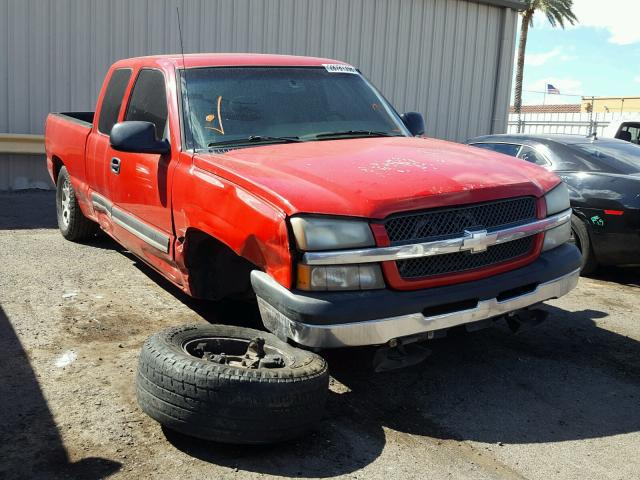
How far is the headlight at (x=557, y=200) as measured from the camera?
416cm

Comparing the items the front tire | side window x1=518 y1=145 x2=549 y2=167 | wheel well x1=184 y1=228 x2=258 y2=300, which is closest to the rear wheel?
side window x1=518 y1=145 x2=549 y2=167

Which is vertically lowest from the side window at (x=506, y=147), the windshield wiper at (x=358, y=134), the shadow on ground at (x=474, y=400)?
the shadow on ground at (x=474, y=400)

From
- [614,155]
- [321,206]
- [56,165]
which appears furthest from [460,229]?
[56,165]

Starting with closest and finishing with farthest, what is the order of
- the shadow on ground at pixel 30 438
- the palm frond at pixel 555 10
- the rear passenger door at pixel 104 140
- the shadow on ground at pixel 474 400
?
the shadow on ground at pixel 30 438 < the shadow on ground at pixel 474 400 < the rear passenger door at pixel 104 140 < the palm frond at pixel 555 10

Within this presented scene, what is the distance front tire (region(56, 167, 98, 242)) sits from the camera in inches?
289

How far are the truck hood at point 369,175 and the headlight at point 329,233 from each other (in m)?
0.05

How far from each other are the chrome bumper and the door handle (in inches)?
92.5

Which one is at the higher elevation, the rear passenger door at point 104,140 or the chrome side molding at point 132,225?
the rear passenger door at point 104,140

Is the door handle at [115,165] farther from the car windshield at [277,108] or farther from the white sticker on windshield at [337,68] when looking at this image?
the white sticker on windshield at [337,68]

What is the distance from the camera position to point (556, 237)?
165 inches

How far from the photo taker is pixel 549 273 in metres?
4.00

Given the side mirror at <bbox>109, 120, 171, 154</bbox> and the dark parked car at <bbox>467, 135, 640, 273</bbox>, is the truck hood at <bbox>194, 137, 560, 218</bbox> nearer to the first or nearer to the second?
the side mirror at <bbox>109, 120, 171, 154</bbox>

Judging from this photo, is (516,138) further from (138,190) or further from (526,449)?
(526,449)

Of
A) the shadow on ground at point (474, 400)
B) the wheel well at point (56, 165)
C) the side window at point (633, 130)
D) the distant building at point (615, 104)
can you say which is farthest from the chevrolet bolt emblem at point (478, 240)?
the distant building at point (615, 104)
